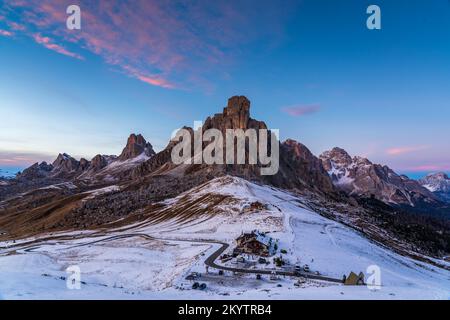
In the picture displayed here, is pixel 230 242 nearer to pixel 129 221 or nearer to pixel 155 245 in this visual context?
pixel 155 245

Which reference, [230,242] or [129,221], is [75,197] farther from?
[230,242]
